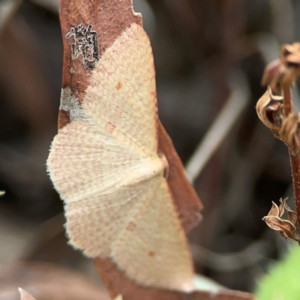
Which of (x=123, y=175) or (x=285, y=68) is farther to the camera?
(x=123, y=175)

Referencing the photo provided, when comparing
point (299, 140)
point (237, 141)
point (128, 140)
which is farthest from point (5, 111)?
point (299, 140)

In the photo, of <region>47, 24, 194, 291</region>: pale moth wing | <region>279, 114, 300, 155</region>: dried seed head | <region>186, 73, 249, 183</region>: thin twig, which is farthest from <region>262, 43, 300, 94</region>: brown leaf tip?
<region>186, 73, 249, 183</region>: thin twig

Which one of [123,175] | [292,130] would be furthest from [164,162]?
[292,130]

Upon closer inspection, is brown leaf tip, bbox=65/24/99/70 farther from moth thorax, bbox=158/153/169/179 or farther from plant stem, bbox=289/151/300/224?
plant stem, bbox=289/151/300/224

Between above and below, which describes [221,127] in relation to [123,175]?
below

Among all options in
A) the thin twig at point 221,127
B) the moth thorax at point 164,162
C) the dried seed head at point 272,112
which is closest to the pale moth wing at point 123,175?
the moth thorax at point 164,162

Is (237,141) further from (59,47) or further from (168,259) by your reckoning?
(168,259)

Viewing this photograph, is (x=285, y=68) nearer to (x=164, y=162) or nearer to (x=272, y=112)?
(x=272, y=112)
